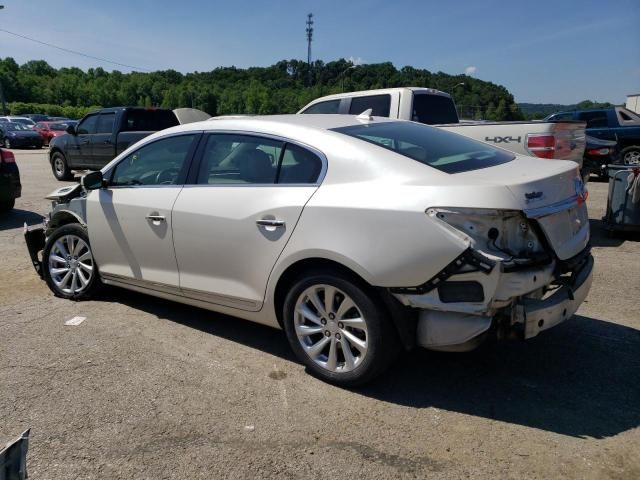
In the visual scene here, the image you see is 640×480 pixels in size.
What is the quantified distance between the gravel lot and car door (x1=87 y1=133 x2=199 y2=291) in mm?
471

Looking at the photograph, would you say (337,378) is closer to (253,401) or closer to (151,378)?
(253,401)

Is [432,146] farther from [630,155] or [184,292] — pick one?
[630,155]

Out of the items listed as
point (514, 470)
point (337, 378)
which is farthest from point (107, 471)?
point (514, 470)

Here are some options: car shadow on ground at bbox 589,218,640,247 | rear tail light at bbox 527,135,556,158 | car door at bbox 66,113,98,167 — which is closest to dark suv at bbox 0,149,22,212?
car door at bbox 66,113,98,167

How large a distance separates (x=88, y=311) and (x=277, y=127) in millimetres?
2431

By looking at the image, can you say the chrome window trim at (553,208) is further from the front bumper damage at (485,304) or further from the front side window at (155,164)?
the front side window at (155,164)

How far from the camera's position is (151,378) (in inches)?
137

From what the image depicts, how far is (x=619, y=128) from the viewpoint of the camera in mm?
14203

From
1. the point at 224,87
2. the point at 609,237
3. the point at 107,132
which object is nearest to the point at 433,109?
the point at 609,237

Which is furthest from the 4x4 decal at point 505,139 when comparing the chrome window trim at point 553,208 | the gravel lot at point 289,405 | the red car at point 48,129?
the red car at point 48,129

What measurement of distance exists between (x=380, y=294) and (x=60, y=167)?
45.6 ft

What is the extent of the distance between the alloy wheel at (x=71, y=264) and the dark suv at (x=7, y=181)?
4.59 m

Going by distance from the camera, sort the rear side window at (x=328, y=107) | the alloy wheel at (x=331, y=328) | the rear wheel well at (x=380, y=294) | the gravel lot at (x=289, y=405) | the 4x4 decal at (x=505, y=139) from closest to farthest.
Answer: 1. the gravel lot at (x=289, y=405)
2. the rear wheel well at (x=380, y=294)
3. the alloy wheel at (x=331, y=328)
4. the 4x4 decal at (x=505, y=139)
5. the rear side window at (x=328, y=107)

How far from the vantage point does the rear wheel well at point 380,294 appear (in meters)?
2.98
